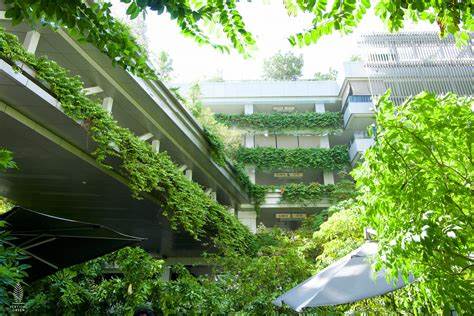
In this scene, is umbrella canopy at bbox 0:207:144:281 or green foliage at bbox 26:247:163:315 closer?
umbrella canopy at bbox 0:207:144:281

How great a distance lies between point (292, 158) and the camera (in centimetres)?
2200

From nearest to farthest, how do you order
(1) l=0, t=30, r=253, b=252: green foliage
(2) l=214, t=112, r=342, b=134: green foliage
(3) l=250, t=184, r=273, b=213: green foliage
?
1. (1) l=0, t=30, r=253, b=252: green foliage
2. (3) l=250, t=184, r=273, b=213: green foliage
3. (2) l=214, t=112, r=342, b=134: green foliage

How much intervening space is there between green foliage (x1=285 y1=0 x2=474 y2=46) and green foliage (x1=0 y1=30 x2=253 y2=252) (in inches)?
152

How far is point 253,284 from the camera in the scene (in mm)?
7332

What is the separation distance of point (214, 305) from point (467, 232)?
4.68 meters

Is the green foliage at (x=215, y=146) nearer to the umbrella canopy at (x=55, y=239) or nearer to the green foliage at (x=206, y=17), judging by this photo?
the umbrella canopy at (x=55, y=239)

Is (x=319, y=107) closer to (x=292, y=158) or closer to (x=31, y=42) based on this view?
(x=292, y=158)

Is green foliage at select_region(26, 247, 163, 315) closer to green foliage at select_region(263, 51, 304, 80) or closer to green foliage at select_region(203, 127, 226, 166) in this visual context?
green foliage at select_region(203, 127, 226, 166)

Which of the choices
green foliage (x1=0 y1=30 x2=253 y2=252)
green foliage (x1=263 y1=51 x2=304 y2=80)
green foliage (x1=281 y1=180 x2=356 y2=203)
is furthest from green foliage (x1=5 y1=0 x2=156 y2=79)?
green foliage (x1=263 y1=51 x2=304 y2=80)

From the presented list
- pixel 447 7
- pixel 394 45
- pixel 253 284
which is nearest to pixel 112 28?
pixel 447 7

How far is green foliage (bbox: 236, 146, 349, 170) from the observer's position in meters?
21.9

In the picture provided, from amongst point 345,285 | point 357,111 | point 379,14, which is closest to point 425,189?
point 379,14

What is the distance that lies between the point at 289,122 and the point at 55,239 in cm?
1966

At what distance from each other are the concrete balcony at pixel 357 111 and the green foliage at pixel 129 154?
13.3 meters
